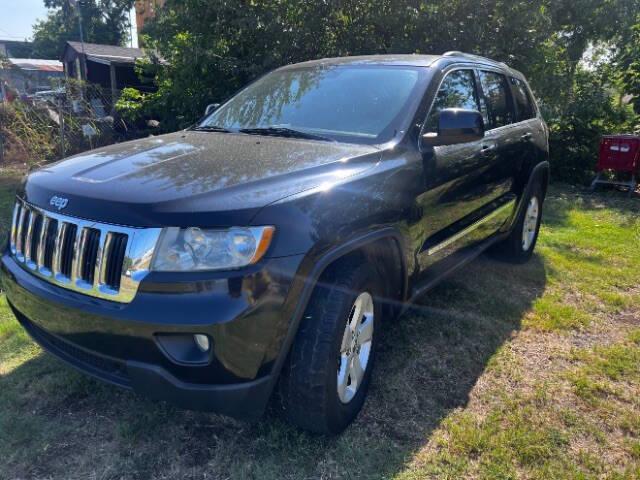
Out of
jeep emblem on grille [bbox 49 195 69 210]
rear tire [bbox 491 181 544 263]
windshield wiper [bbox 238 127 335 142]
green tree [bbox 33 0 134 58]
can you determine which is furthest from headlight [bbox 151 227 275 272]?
green tree [bbox 33 0 134 58]

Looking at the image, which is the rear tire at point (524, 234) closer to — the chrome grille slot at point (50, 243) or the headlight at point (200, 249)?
the headlight at point (200, 249)

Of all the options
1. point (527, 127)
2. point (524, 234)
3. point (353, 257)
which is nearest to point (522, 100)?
point (527, 127)

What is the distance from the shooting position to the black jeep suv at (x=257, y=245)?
202 cm

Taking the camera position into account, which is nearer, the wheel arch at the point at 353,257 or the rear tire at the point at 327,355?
the wheel arch at the point at 353,257

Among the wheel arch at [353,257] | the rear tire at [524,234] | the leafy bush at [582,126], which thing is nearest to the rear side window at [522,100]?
the rear tire at [524,234]

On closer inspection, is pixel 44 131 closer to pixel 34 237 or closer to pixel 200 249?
pixel 34 237

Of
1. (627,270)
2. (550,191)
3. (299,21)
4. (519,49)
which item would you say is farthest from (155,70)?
(627,270)

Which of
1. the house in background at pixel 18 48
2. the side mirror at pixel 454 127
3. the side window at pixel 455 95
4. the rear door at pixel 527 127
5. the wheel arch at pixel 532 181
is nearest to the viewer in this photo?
the side mirror at pixel 454 127

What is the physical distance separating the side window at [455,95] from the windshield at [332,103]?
171 millimetres

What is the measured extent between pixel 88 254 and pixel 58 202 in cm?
33

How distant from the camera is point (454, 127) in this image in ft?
9.56

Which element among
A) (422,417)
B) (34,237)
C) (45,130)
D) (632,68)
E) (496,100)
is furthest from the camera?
(632,68)

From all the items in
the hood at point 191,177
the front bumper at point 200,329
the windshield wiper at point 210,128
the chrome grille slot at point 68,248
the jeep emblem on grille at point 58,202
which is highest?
the windshield wiper at point 210,128

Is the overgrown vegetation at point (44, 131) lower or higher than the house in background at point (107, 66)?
lower
